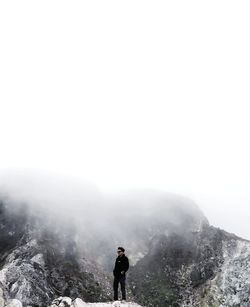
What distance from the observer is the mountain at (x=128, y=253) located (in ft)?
437

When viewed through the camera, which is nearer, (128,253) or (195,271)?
(195,271)

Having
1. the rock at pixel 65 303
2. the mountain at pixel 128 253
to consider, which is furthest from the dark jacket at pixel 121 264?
the mountain at pixel 128 253

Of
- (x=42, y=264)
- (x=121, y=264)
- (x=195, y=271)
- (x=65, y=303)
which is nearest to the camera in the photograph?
(x=121, y=264)

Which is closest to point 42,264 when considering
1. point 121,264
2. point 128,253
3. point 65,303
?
point 128,253

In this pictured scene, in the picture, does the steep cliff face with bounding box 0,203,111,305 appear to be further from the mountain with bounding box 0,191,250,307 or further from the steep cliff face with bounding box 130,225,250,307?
the steep cliff face with bounding box 130,225,250,307

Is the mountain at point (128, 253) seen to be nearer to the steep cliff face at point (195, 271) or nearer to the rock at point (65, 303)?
the steep cliff face at point (195, 271)

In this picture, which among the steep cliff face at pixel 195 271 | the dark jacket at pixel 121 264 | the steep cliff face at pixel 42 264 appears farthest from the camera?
the steep cliff face at pixel 195 271

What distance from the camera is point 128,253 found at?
166m

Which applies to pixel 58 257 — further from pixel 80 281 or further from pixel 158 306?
pixel 158 306

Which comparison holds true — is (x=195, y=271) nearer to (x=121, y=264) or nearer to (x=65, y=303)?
(x=65, y=303)

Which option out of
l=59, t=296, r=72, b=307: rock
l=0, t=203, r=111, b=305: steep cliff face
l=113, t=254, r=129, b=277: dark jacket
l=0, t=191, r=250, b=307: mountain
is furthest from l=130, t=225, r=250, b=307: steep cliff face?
l=113, t=254, r=129, b=277: dark jacket

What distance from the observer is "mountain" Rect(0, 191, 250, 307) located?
437 ft

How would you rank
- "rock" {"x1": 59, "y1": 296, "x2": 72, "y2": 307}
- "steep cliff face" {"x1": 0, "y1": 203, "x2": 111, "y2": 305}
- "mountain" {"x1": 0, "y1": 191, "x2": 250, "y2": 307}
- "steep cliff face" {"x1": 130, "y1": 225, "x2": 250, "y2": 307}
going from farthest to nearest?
"steep cliff face" {"x1": 130, "y1": 225, "x2": 250, "y2": 307}
"mountain" {"x1": 0, "y1": 191, "x2": 250, "y2": 307}
"steep cliff face" {"x1": 0, "y1": 203, "x2": 111, "y2": 305}
"rock" {"x1": 59, "y1": 296, "x2": 72, "y2": 307}

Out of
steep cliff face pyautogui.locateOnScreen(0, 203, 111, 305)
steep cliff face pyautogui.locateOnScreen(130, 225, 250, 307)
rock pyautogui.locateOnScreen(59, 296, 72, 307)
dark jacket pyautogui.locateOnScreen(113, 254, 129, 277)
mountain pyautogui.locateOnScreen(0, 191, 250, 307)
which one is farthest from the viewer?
steep cliff face pyautogui.locateOnScreen(130, 225, 250, 307)
